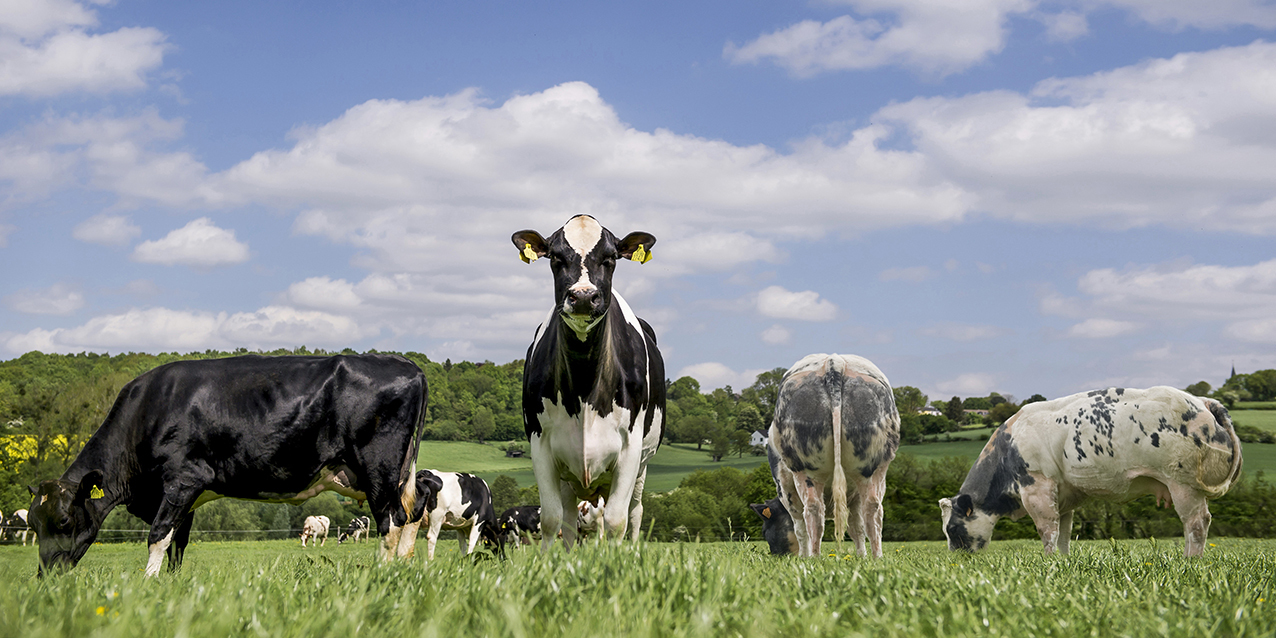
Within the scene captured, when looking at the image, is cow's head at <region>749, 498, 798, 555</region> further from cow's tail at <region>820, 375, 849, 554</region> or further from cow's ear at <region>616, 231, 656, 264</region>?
cow's ear at <region>616, 231, 656, 264</region>

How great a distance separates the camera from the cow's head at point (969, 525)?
1380cm

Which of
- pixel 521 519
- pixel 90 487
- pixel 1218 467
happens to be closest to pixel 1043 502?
pixel 1218 467

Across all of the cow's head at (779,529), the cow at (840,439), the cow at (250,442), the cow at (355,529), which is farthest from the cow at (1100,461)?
the cow at (355,529)

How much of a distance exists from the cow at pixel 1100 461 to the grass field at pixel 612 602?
841 centimetres

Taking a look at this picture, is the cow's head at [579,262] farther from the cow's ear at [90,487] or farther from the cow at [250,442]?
the cow's ear at [90,487]

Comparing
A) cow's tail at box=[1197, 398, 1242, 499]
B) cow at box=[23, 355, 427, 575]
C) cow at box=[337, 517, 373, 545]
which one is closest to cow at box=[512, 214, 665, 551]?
cow at box=[23, 355, 427, 575]

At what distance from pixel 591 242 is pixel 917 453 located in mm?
A: 58551

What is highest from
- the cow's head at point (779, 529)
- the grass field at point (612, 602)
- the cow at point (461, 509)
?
the grass field at point (612, 602)

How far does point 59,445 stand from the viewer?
45.8m

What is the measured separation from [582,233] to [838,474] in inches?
189

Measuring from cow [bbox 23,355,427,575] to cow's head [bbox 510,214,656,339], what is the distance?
11.8 feet

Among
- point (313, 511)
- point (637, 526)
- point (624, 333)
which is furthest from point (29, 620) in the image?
point (313, 511)

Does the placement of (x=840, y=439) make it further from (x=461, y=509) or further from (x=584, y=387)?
(x=461, y=509)

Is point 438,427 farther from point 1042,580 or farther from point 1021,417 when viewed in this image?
point 1042,580
